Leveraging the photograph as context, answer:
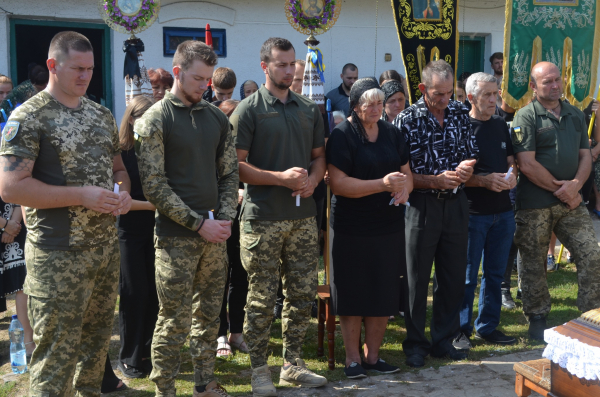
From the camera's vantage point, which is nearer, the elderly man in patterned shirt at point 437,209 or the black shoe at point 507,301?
the elderly man in patterned shirt at point 437,209

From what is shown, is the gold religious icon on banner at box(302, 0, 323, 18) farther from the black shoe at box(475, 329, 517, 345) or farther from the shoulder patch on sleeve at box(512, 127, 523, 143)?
the black shoe at box(475, 329, 517, 345)

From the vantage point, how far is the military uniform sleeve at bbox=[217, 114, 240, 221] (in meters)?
3.95

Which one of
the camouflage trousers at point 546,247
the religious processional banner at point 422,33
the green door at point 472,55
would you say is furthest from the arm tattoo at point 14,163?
the green door at point 472,55

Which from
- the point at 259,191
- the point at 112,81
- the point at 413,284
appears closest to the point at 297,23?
the point at 259,191

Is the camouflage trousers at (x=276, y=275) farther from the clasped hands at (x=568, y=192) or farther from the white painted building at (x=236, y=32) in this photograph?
the white painted building at (x=236, y=32)

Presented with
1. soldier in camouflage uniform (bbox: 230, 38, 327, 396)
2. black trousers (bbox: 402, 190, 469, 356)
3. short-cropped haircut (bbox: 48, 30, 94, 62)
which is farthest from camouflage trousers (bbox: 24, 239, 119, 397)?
black trousers (bbox: 402, 190, 469, 356)

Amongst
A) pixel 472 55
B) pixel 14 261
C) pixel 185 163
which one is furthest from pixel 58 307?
pixel 472 55

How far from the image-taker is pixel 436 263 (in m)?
4.91

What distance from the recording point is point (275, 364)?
4750 millimetres

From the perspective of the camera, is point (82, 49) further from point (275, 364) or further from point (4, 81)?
point (4, 81)

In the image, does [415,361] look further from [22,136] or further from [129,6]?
[129,6]

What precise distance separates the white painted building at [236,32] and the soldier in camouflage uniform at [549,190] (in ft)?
16.7

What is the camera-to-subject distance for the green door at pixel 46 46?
8.77m

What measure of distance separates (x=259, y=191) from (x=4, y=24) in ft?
20.1
